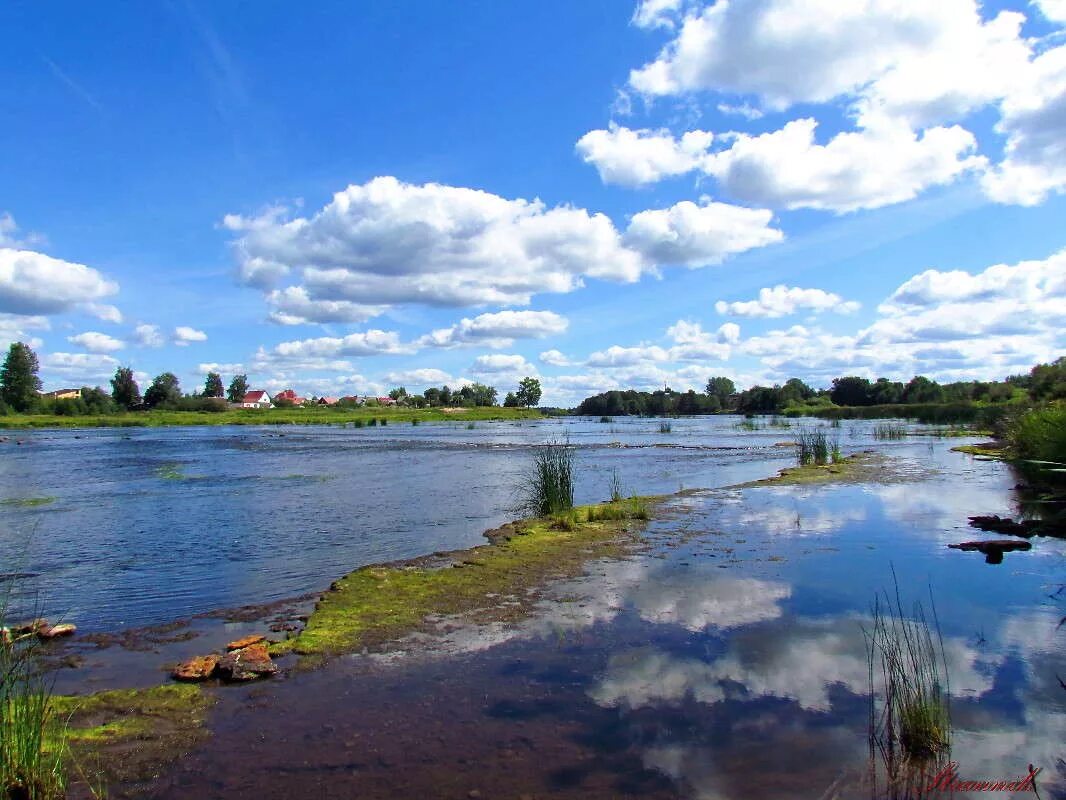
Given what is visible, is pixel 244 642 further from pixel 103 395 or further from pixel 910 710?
pixel 103 395

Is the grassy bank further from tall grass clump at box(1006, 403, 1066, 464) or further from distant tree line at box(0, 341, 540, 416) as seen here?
tall grass clump at box(1006, 403, 1066, 464)

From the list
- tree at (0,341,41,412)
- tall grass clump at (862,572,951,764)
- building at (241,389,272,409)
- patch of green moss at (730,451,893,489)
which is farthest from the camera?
building at (241,389,272,409)

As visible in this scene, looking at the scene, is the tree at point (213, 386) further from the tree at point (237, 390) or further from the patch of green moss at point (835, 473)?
the patch of green moss at point (835, 473)

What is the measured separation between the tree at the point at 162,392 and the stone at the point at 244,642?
145068 mm

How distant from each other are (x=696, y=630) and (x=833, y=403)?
14924 cm

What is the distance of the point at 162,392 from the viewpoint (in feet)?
459

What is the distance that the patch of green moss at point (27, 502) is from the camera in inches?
898

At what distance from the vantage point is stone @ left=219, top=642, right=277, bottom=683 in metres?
7.63

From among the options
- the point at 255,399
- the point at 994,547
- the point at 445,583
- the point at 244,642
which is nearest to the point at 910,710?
the point at 244,642

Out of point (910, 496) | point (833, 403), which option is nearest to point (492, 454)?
point (910, 496)

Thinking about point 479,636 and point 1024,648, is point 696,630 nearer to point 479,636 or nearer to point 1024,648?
point 479,636

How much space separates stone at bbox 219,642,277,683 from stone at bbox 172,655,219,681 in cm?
10

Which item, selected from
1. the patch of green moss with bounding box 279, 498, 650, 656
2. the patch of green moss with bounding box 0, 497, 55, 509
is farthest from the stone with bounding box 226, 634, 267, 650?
→ the patch of green moss with bounding box 0, 497, 55, 509

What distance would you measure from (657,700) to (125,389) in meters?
152
